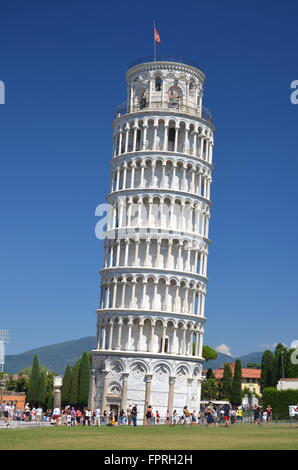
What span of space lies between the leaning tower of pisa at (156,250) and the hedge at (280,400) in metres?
10.3

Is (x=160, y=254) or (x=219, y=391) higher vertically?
(x=160, y=254)

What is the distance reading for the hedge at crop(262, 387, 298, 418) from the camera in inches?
3332

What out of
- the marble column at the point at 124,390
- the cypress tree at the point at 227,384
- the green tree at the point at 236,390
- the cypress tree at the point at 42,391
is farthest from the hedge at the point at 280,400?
the cypress tree at the point at 42,391

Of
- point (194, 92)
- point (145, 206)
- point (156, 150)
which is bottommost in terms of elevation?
point (145, 206)

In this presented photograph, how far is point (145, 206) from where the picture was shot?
81812 millimetres

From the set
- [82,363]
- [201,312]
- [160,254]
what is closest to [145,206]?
[160,254]

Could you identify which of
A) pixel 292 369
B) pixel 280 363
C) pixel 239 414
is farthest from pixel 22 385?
pixel 239 414

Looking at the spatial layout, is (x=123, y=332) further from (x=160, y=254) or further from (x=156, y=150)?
(x=156, y=150)

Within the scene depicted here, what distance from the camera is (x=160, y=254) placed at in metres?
80.4

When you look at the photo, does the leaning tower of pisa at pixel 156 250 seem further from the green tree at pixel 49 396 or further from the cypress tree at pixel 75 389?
the green tree at pixel 49 396

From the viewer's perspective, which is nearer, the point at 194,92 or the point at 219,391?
the point at 194,92
